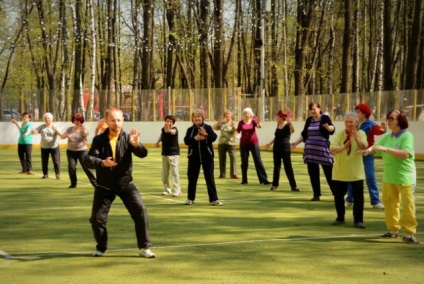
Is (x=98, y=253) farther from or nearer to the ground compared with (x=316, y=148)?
nearer to the ground

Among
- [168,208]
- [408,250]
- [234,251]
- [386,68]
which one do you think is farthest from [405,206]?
[386,68]

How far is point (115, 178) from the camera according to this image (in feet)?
35.1

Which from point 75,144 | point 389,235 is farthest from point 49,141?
point 389,235

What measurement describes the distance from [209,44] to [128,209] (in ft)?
171

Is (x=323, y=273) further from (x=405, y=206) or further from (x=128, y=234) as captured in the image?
(x=128, y=234)

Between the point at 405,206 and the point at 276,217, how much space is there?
11.0 feet

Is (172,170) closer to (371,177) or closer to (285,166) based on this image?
(285,166)

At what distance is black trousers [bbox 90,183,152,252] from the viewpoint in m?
10.6

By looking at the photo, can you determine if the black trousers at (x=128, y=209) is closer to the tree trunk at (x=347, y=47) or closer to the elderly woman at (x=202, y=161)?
the elderly woman at (x=202, y=161)

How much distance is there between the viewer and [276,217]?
48.5 ft

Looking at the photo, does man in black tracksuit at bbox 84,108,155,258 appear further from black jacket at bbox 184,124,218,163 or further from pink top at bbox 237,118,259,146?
pink top at bbox 237,118,259,146

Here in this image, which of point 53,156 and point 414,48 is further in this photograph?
point 414,48

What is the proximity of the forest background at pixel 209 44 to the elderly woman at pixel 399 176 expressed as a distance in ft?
92.7

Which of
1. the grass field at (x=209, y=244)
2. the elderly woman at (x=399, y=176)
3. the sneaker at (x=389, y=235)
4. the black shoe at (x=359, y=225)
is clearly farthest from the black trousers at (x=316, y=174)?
the elderly woman at (x=399, y=176)
